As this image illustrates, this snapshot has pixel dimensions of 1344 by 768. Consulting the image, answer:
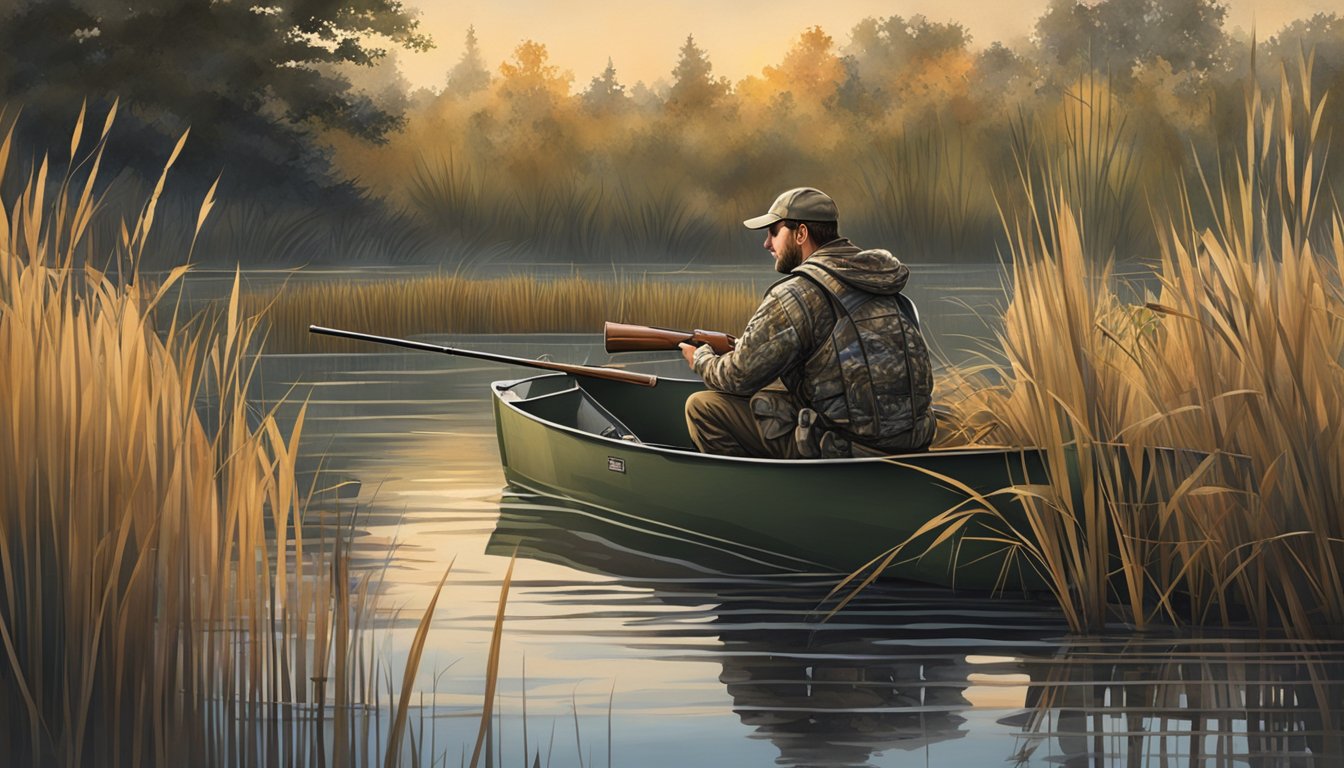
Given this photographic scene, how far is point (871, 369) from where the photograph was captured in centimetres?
707

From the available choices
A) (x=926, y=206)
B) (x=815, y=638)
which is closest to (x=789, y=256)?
(x=815, y=638)

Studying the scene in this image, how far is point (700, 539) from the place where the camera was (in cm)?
784

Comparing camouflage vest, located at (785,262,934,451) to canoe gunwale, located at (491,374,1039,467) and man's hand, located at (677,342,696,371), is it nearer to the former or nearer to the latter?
canoe gunwale, located at (491,374,1039,467)

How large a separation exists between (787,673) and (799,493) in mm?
1725

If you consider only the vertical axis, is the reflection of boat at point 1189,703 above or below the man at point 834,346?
below

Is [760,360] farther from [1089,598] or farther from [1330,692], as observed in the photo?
[1330,692]

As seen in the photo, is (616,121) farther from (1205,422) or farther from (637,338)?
(1205,422)

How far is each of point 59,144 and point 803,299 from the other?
2456 centimetres

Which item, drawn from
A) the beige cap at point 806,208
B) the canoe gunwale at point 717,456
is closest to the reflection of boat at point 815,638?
the canoe gunwale at point 717,456

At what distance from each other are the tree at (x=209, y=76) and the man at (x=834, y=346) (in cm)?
2302

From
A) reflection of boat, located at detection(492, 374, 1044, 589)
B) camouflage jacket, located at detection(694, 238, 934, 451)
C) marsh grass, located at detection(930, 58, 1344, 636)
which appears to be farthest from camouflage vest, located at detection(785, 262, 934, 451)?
A: marsh grass, located at detection(930, 58, 1344, 636)

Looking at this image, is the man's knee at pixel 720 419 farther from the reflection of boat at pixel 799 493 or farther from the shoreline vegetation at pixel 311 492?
the shoreline vegetation at pixel 311 492

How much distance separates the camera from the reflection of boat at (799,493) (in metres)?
6.43

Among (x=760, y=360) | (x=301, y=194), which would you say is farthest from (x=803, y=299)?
(x=301, y=194)
